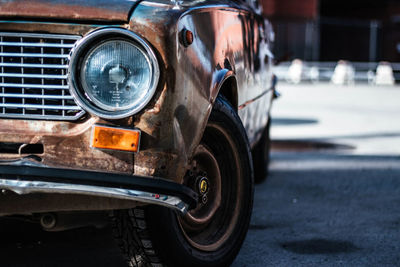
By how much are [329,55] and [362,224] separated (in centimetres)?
3823

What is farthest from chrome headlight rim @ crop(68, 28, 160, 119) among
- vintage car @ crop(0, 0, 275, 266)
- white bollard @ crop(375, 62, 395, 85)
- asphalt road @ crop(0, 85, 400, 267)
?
white bollard @ crop(375, 62, 395, 85)

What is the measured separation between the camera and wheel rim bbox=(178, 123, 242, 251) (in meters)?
3.07

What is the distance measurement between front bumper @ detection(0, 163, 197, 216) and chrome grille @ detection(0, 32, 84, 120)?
27 cm

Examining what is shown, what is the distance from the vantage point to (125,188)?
2.40 metres

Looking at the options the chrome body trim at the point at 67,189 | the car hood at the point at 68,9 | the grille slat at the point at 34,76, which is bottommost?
the chrome body trim at the point at 67,189

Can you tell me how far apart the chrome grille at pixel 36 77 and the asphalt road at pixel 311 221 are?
1.13 m

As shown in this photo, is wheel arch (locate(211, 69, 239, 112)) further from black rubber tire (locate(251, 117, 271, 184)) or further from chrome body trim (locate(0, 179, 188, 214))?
black rubber tire (locate(251, 117, 271, 184))

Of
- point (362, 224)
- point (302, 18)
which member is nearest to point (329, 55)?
point (302, 18)

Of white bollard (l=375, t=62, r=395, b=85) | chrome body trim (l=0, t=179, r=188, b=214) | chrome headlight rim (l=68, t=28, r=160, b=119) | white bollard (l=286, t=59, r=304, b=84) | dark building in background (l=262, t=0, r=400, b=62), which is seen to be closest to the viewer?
chrome body trim (l=0, t=179, r=188, b=214)

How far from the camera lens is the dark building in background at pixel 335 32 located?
114ft

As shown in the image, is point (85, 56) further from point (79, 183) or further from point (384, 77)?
point (384, 77)

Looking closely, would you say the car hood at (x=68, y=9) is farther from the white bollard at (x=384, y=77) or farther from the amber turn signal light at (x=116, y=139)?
the white bollard at (x=384, y=77)

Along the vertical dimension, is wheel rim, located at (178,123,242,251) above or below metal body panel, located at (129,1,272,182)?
below

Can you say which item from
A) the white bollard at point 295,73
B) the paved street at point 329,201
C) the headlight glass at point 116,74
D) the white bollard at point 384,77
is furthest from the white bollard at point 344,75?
the headlight glass at point 116,74
